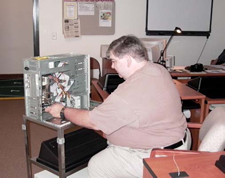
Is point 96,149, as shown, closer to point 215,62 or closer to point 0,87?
point 215,62

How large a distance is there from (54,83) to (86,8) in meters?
3.08

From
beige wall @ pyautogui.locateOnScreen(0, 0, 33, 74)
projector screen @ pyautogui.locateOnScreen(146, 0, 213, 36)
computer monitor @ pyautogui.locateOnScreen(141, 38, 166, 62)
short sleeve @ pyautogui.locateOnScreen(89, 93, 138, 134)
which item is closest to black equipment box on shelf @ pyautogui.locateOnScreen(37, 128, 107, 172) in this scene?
short sleeve @ pyautogui.locateOnScreen(89, 93, 138, 134)

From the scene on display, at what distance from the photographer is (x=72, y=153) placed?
6.42ft

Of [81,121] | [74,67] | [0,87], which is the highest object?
[74,67]

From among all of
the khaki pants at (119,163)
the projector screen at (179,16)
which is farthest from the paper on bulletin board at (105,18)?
the khaki pants at (119,163)

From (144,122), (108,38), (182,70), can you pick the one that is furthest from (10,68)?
(144,122)

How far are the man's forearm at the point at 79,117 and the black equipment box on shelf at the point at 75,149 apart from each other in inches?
11.9

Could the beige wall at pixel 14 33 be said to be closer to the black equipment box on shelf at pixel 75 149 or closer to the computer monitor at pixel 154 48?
the computer monitor at pixel 154 48

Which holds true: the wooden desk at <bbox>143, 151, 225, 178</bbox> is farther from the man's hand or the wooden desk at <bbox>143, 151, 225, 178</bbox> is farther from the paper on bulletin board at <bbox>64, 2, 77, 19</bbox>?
the paper on bulletin board at <bbox>64, 2, 77, 19</bbox>

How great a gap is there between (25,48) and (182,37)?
320 centimetres

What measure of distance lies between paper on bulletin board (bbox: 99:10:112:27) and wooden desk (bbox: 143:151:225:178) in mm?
3801

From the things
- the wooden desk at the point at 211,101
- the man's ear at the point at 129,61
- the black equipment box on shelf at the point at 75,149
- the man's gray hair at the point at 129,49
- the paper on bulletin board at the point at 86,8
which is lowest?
the black equipment box on shelf at the point at 75,149

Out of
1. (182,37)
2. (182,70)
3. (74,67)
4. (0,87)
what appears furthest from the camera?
(0,87)

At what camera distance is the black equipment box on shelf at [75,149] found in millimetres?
1890
